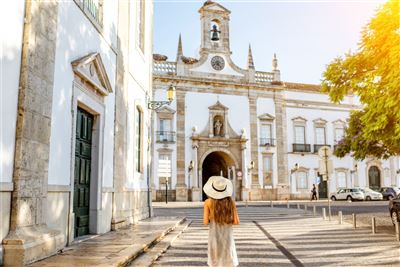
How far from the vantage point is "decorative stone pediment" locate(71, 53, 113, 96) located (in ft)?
26.8

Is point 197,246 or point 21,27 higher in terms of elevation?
point 21,27

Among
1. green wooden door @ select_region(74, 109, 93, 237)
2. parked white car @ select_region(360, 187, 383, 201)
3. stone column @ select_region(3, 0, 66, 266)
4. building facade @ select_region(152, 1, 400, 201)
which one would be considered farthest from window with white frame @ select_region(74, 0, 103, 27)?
parked white car @ select_region(360, 187, 383, 201)

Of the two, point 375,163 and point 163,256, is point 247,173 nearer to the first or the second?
point 375,163

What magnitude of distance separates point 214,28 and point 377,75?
26953 mm

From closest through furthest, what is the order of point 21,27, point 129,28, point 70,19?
1. point 21,27
2. point 70,19
3. point 129,28

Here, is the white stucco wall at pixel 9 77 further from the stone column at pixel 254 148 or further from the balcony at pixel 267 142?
the balcony at pixel 267 142

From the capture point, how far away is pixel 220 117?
3506 cm

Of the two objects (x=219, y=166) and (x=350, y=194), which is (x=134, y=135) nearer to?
(x=219, y=166)

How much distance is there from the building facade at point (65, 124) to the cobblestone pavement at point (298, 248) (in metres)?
2.02

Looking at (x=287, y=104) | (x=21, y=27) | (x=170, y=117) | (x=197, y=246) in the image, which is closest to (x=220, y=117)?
(x=170, y=117)

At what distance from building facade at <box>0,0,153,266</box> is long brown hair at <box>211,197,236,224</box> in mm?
2551

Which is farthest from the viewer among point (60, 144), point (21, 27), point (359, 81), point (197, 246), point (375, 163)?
point (375, 163)

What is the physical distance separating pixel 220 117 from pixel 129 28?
2287 centimetres

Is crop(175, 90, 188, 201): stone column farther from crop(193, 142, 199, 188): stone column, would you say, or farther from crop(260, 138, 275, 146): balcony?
crop(260, 138, 275, 146): balcony
